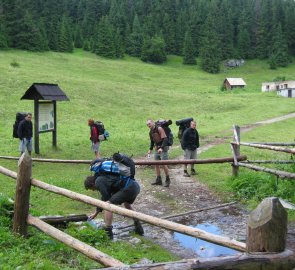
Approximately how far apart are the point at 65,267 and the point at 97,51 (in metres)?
91.5

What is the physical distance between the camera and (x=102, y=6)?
415 feet

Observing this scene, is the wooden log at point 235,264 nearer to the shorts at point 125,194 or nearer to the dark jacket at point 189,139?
the shorts at point 125,194

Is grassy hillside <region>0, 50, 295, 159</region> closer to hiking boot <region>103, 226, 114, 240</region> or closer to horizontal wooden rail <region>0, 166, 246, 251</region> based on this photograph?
hiking boot <region>103, 226, 114, 240</region>

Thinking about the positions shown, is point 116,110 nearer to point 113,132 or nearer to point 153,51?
point 113,132

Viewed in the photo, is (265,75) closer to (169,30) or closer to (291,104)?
(169,30)

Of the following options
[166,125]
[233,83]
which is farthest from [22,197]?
[233,83]

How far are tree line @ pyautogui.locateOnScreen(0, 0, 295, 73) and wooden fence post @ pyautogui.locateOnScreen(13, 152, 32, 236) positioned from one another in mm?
74866

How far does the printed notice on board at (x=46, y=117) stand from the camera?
19281mm

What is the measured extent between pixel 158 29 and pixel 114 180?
11186 centimetres

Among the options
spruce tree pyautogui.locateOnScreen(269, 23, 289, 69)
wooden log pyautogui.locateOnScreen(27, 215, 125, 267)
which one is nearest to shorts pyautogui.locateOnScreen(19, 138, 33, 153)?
wooden log pyautogui.locateOnScreen(27, 215, 125, 267)

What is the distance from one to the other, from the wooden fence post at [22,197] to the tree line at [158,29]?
74.9 metres

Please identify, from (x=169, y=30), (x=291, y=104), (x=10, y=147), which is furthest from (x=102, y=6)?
(x=10, y=147)

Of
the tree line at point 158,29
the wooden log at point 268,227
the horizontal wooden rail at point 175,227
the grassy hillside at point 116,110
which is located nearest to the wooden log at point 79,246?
the horizontal wooden rail at point 175,227

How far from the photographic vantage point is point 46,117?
19703 millimetres
